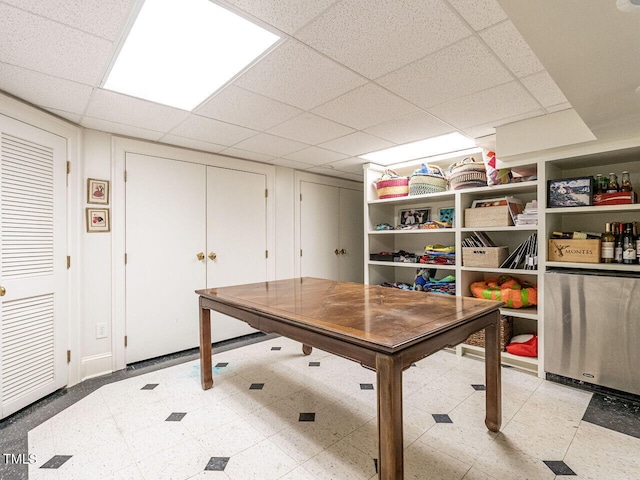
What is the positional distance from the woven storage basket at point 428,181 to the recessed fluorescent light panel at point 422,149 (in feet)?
0.70

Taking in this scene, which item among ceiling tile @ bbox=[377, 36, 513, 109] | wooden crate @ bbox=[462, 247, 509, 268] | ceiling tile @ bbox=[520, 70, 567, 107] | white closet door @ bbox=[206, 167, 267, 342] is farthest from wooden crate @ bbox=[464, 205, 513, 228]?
white closet door @ bbox=[206, 167, 267, 342]

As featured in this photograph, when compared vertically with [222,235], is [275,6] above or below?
above

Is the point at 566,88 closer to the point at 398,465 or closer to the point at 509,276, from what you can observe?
the point at 398,465

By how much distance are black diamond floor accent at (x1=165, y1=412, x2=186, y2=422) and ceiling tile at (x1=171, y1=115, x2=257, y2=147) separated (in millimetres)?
2272

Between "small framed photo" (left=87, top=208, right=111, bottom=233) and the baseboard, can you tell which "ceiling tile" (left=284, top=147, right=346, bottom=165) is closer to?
"small framed photo" (left=87, top=208, right=111, bottom=233)

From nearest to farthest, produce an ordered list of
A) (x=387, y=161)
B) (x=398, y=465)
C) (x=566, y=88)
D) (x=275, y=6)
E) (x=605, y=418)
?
1. (x=398, y=465)
2. (x=275, y=6)
3. (x=566, y=88)
4. (x=605, y=418)
5. (x=387, y=161)

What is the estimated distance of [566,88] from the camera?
153 cm

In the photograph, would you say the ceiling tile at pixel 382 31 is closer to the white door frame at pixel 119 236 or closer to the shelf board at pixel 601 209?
the shelf board at pixel 601 209

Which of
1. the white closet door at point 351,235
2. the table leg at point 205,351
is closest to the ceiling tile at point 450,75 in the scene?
the table leg at point 205,351

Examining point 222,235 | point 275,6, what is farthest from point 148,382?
point 275,6

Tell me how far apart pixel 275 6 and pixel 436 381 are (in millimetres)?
2839

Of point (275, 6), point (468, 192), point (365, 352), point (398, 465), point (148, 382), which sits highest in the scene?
point (275, 6)

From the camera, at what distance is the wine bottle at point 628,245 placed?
2271 mm

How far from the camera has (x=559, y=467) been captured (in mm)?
1626
